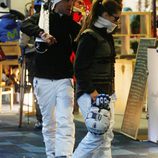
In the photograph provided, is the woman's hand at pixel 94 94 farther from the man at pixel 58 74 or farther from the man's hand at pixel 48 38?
the man's hand at pixel 48 38

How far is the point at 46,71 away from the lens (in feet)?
14.5

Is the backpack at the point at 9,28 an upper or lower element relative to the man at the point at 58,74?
upper

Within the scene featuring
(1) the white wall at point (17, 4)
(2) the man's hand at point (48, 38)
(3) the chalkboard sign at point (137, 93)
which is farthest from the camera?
(1) the white wall at point (17, 4)

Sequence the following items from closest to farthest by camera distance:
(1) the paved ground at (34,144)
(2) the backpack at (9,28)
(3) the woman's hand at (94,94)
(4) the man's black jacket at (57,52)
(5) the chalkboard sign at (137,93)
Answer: (3) the woman's hand at (94,94)
(4) the man's black jacket at (57,52)
(1) the paved ground at (34,144)
(5) the chalkboard sign at (137,93)
(2) the backpack at (9,28)

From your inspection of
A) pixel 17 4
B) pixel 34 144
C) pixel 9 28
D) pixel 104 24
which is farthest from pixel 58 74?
Answer: pixel 17 4

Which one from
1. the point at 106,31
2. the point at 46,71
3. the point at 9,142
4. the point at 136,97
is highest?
the point at 106,31

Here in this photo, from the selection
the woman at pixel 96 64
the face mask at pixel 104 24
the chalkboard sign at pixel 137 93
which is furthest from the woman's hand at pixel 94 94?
the chalkboard sign at pixel 137 93

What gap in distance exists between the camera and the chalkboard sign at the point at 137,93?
633cm

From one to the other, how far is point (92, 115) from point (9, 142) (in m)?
2.63

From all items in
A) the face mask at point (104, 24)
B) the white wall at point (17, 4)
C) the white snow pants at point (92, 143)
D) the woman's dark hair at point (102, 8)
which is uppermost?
the white wall at point (17, 4)

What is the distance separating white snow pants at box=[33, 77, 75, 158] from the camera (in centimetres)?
436

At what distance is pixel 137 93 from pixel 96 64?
266cm

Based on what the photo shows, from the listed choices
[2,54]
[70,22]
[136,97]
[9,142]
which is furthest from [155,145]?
[2,54]

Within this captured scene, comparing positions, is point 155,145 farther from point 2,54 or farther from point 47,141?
point 2,54
